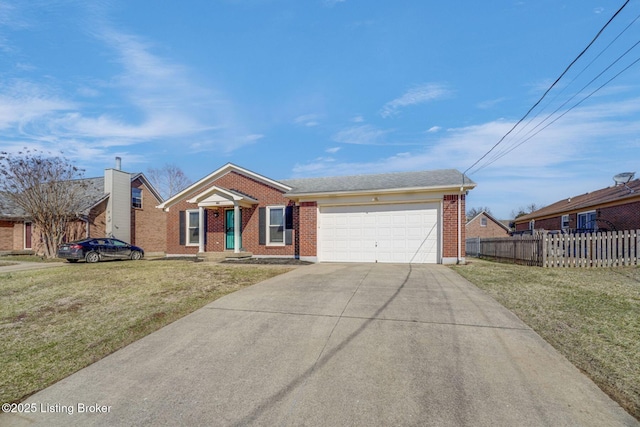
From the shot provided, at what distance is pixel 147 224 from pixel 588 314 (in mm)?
27112

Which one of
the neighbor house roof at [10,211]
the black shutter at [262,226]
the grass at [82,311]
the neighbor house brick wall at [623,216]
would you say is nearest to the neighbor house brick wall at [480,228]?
the neighbor house brick wall at [623,216]

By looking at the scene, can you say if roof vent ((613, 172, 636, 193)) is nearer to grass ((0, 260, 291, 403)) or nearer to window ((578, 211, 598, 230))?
window ((578, 211, 598, 230))

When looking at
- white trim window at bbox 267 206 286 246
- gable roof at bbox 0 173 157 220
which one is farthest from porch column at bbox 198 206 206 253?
gable roof at bbox 0 173 157 220

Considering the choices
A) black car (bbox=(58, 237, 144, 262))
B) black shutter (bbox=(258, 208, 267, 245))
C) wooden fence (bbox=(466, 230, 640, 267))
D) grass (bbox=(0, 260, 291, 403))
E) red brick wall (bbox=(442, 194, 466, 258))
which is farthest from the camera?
black car (bbox=(58, 237, 144, 262))

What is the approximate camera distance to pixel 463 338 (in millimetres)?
4418

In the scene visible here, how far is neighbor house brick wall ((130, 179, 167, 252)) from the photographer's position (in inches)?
967

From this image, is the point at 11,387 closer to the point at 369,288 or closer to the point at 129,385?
the point at 129,385

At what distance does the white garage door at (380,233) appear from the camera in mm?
12461

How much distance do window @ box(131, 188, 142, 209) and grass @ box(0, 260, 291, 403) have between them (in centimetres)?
1499

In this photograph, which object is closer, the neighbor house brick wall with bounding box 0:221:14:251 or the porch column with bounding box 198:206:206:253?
the porch column with bounding box 198:206:206:253

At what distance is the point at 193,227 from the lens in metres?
16.6

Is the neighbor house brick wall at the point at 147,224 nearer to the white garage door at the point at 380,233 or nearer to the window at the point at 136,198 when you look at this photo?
the window at the point at 136,198

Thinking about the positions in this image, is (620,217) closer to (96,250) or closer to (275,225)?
(275,225)

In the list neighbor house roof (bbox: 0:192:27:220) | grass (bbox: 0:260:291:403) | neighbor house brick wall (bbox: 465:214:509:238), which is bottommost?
grass (bbox: 0:260:291:403)
